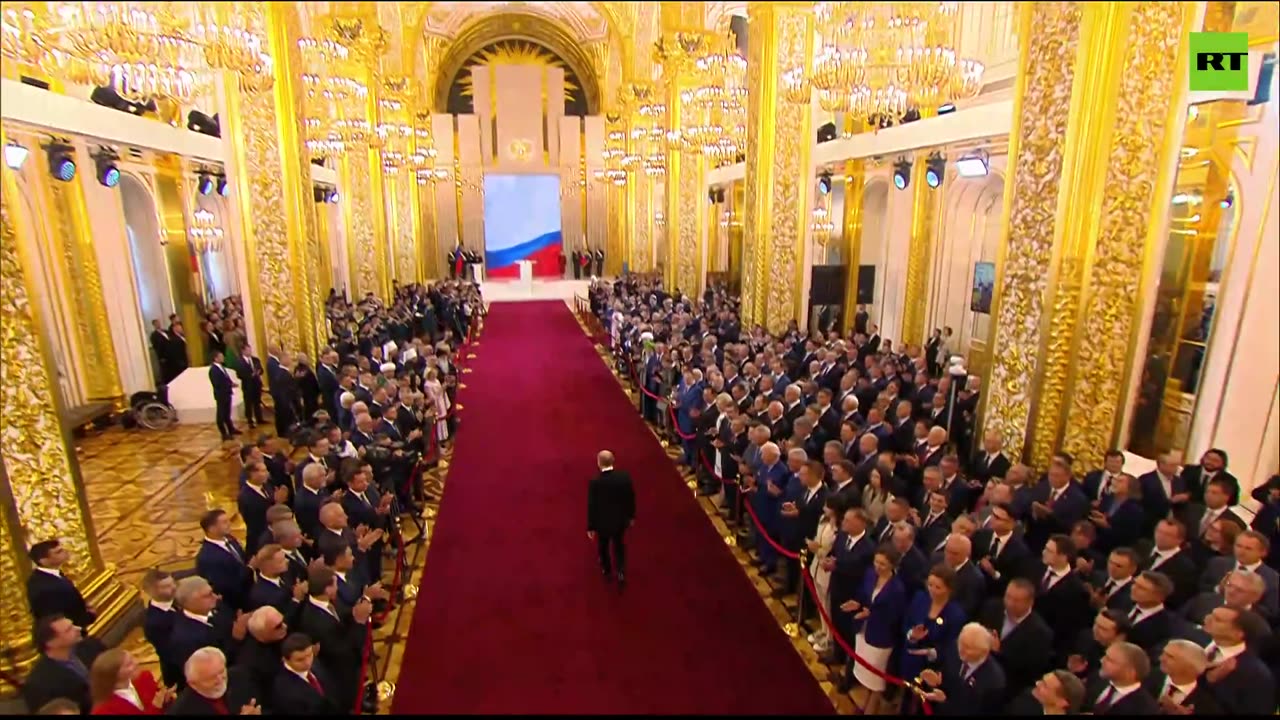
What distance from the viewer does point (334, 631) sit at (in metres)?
4.37

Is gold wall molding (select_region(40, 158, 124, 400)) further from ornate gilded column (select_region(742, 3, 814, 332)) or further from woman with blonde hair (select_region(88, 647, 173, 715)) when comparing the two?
ornate gilded column (select_region(742, 3, 814, 332))

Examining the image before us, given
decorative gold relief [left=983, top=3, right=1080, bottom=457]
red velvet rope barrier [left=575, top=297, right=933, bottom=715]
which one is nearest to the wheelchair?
red velvet rope barrier [left=575, top=297, right=933, bottom=715]

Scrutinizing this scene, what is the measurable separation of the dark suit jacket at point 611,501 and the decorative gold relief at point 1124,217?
13.8 ft

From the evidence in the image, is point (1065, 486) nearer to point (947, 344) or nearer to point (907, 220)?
point (947, 344)

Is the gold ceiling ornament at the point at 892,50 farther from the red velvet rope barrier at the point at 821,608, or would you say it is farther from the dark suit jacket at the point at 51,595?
the dark suit jacket at the point at 51,595


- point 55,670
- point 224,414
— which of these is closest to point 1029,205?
point 55,670

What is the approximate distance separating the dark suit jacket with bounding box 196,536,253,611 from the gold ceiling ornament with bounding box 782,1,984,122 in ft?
23.5

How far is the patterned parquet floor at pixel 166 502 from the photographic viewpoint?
589 cm

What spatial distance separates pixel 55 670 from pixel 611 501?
12.2 feet

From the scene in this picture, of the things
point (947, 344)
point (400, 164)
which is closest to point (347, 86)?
point (400, 164)

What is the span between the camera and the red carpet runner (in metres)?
4.96

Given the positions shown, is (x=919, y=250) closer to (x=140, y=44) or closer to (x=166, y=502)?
(x=140, y=44)

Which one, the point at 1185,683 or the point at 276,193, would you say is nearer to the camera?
the point at 1185,683

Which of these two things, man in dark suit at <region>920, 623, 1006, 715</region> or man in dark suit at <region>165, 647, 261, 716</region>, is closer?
man in dark suit at <region>165, 647, 261, 716</region>
